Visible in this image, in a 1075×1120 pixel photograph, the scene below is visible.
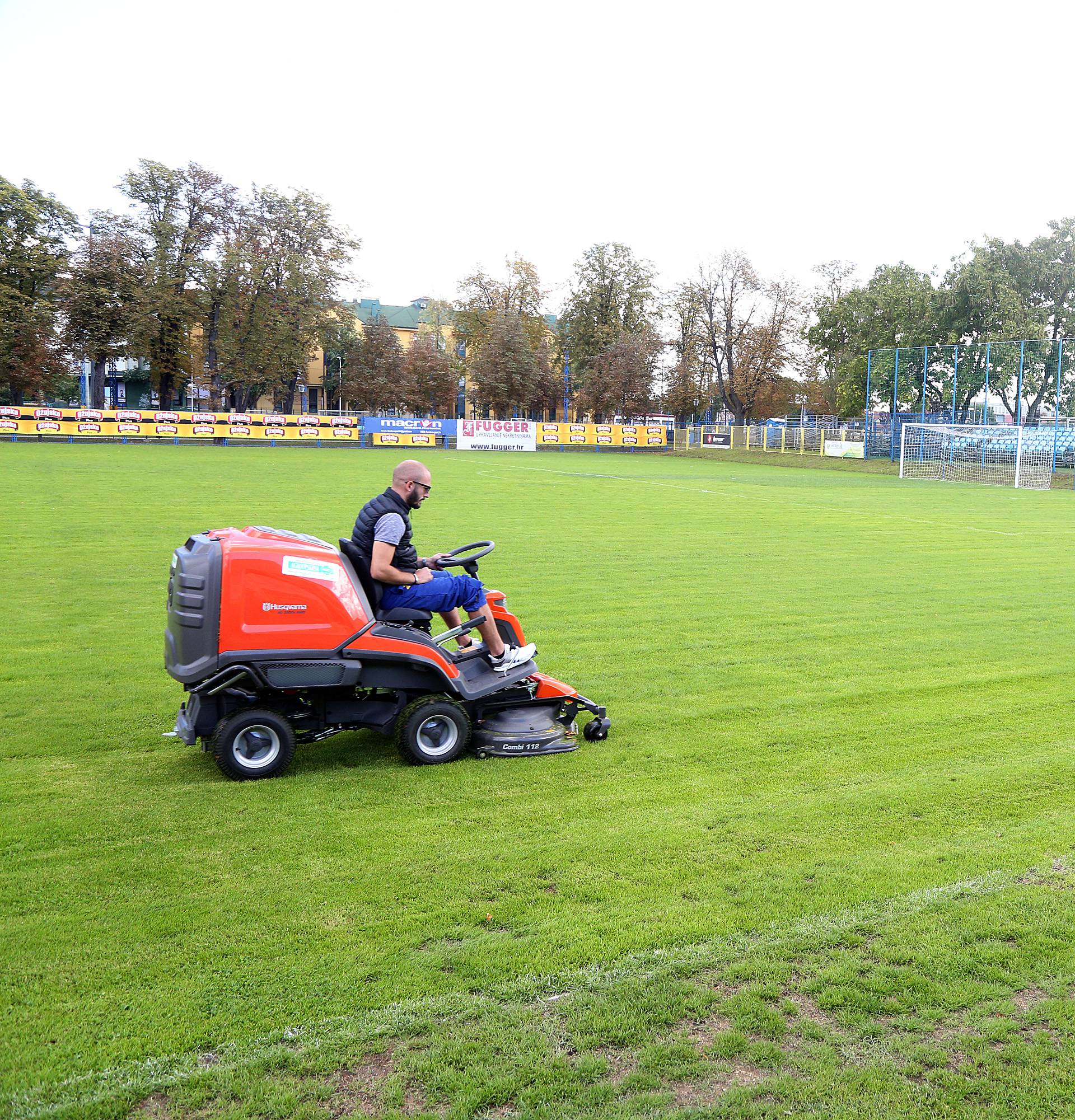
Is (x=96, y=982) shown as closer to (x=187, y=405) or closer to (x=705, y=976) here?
(x=705, y=976)

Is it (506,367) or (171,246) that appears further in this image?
(506,367)

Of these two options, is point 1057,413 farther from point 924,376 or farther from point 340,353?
point 340,353

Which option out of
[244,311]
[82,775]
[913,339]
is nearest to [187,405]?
[244,311]

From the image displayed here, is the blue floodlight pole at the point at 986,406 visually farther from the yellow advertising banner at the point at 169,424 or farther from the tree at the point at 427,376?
the tree at the point at 427,376

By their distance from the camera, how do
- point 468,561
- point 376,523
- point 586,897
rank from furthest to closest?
point 468,561 → point 376,523 → point 586,897

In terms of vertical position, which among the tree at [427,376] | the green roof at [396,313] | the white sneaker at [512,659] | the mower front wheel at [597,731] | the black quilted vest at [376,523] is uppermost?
the green roof at [396,313]

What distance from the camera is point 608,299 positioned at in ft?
230

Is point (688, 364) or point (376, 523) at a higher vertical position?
point (688, 364)

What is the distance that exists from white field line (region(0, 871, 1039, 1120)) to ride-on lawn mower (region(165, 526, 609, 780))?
2.18m

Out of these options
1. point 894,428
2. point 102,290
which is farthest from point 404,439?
point 894,428

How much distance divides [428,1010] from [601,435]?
53591 mm

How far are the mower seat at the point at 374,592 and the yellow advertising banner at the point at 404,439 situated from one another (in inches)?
1862

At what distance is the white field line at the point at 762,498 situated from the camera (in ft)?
60.5

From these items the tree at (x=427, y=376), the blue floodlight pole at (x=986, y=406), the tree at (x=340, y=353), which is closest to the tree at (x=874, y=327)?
the blue floodlight pole at (x=986, y=406)
